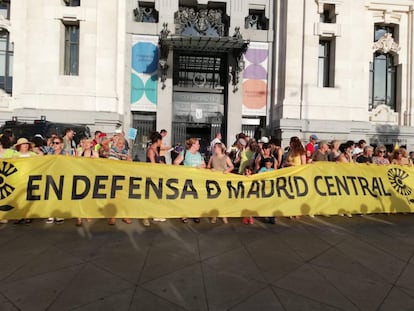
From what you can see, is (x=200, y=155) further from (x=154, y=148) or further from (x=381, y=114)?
(x=381, y=114)

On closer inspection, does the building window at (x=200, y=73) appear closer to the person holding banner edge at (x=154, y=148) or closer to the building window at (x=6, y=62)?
the building window at (x=6, y=62)

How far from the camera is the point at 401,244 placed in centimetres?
535

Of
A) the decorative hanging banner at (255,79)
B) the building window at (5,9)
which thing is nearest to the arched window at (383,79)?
the decorative hanging banner at (255,79)

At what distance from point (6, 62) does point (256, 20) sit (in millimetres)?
13237

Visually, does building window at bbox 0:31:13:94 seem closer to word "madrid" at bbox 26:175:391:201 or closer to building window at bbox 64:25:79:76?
building window at bbox 64:25:79:76

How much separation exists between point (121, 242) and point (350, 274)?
136 inches

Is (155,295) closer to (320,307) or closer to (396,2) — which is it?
(320,307)

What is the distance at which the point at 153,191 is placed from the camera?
5.92 m

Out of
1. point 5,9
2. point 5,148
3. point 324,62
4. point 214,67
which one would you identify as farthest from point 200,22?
point 5,148

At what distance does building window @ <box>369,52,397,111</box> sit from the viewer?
17297mm

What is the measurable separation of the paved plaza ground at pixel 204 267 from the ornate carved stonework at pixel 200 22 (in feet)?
42.7

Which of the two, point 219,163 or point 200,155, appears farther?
point 200,155

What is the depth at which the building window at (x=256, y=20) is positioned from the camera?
16.7m

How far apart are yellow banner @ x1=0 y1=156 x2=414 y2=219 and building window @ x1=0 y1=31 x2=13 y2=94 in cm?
1215
